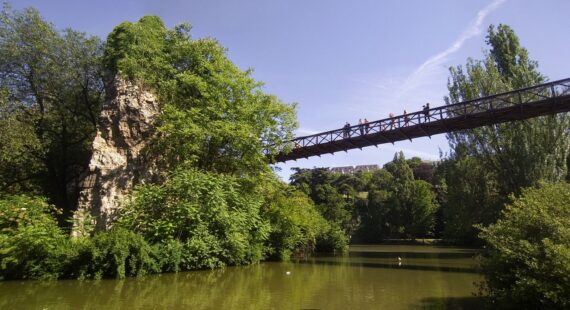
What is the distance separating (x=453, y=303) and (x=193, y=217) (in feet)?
37.2

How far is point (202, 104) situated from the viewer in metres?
23.2

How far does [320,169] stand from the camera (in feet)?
193

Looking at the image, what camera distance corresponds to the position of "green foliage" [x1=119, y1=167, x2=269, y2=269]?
17.5m

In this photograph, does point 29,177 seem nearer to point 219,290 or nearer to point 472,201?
point 219,290

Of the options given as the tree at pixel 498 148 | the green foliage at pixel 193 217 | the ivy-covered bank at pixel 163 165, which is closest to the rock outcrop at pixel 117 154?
the ivy-covered bank at pixel 163 165

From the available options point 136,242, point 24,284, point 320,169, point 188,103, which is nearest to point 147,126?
point 188,103

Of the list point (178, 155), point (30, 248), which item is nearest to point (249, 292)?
point (30, 248)

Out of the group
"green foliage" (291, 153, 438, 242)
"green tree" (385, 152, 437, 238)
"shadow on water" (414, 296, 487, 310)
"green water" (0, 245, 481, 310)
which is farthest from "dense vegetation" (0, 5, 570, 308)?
"green tree" (385, 152, 437, 238)

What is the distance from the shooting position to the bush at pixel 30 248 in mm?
14250

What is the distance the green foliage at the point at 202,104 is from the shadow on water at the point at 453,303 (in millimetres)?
13703

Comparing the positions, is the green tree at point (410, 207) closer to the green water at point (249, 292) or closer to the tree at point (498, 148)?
the tree at point (498, 148)

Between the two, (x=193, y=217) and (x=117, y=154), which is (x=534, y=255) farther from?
(x=117, y=154)

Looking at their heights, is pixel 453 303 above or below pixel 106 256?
below

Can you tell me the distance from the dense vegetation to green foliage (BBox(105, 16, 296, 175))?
89 mm
